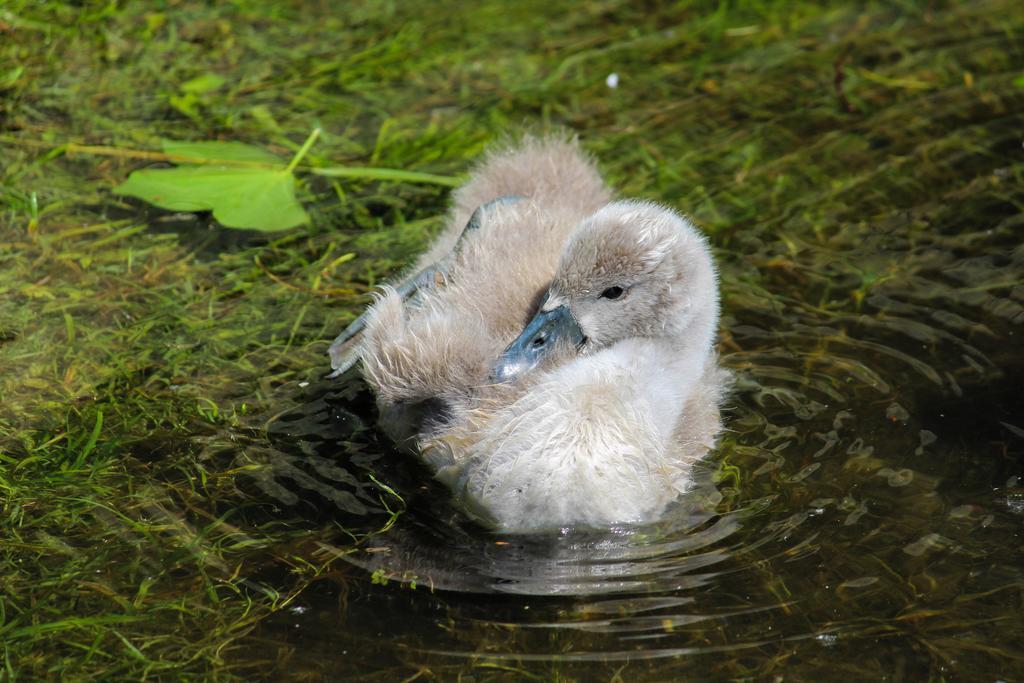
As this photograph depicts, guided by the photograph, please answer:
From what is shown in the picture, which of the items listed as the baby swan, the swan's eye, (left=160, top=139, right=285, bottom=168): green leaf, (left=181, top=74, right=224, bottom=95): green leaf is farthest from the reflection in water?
(left=181, top=74, right=224, bottom=95): green leaf

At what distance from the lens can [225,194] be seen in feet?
18.2

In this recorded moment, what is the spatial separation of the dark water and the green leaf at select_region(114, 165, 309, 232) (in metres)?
1.04

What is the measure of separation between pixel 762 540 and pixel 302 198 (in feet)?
9.26

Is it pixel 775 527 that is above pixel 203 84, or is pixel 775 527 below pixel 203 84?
below

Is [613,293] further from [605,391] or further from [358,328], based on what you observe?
[358,328]

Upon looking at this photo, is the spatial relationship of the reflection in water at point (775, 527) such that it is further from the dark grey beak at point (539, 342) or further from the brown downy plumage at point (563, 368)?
the dark grey beak at point (539, 342)

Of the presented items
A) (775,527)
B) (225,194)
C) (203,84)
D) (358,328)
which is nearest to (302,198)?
(225,194)

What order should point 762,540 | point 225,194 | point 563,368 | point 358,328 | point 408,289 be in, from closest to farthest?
point 762,540, point 563,368, point 358,328, point 408,289, point 225,194

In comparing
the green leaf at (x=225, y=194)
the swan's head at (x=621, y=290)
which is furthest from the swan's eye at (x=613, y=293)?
the green leaf at (x=225, y=194)

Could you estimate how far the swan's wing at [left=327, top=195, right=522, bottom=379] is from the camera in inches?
179

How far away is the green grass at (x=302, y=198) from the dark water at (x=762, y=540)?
0.25 feet

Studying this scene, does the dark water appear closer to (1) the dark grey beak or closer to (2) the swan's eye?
(1) the dark grey beak

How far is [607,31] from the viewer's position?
284 inches

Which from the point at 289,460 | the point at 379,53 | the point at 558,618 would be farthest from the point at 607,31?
the point at 558,618
